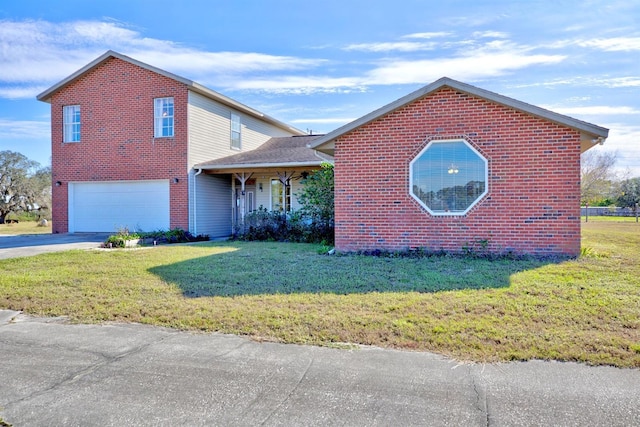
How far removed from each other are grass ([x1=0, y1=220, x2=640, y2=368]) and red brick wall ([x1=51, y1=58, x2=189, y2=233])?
294 inches

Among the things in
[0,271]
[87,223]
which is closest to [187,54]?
[87,223]

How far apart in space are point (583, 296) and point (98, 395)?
587cm

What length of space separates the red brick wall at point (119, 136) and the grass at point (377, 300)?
746 cm

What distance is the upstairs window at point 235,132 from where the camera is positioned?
19.6m

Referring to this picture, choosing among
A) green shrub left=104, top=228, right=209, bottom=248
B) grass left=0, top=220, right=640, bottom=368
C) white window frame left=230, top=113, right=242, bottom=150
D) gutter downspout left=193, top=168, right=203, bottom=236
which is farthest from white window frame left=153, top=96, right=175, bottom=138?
grass left=0, top=220, right=640, bottom=368

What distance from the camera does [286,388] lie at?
3.50 m

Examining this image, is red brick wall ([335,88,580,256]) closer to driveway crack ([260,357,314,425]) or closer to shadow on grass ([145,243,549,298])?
shadow on grass ([145,243,549,298])

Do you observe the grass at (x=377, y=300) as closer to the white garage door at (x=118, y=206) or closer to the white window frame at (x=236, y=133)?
the white garage door at (x=118, y=206)

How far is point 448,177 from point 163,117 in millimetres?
11356

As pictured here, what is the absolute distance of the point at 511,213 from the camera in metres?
9.55

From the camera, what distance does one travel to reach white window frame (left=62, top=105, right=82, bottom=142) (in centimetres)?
1773

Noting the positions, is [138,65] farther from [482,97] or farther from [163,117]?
[482,97]

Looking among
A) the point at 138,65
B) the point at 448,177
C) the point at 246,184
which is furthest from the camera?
the point at 246,184

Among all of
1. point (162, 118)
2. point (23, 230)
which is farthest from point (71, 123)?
point (23, 230)
